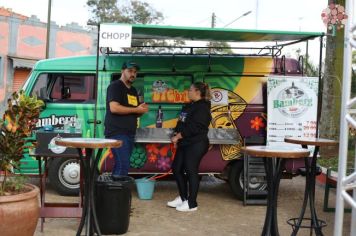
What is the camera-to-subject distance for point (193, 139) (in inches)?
259

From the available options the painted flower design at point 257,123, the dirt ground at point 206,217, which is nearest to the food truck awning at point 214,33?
the painted flower design at point 257,123

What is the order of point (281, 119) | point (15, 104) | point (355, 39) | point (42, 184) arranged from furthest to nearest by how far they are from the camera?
1. point (281, 119)
2. point (42, 184)
3. point (15, 104)
4. point (355, 39)

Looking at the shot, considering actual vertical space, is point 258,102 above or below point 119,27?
below

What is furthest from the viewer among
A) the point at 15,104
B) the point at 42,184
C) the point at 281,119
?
the point at 281,119

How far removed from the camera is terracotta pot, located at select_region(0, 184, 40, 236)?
14.0ft

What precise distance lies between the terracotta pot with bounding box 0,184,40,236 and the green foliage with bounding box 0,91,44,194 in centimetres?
30

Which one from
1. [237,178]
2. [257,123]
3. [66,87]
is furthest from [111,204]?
[257,123]

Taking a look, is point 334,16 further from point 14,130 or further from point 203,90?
point 14,130

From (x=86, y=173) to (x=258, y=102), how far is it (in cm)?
348

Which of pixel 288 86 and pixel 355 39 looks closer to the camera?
pixel 355 39

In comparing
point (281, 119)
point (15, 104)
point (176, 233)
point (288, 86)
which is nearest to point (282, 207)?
point (281, 119)

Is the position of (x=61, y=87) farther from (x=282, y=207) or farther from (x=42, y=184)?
(x=282, y=207)

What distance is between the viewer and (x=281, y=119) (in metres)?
7.21

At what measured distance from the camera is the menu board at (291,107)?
7207 millimetres
